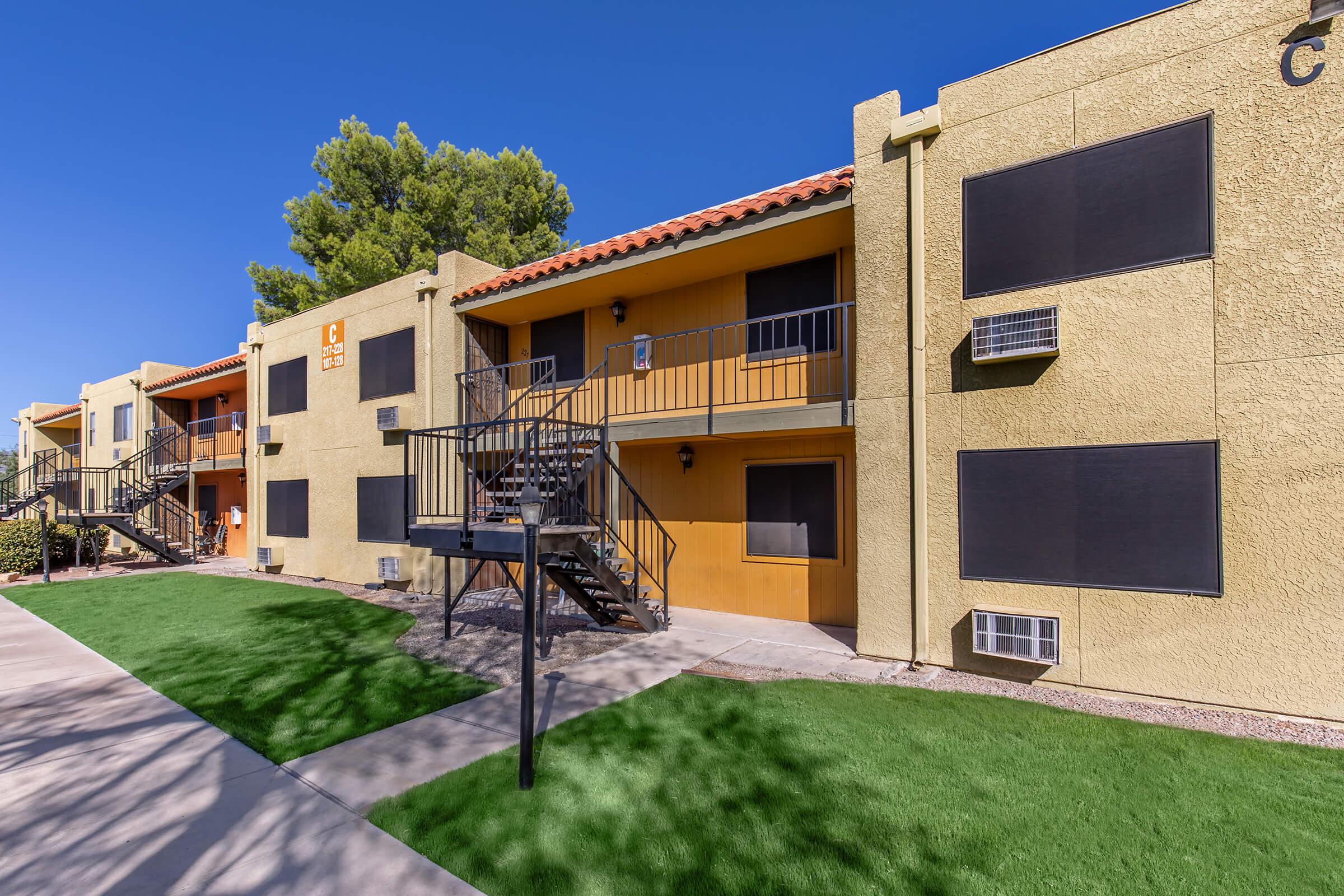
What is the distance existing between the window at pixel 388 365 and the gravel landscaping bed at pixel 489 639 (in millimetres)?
3995

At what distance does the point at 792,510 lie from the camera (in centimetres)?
845

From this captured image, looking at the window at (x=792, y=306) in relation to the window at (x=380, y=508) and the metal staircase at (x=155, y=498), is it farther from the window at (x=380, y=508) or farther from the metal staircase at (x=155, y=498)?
the metal staircase at (x=155, y=498)

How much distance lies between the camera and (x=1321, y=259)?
459 cm

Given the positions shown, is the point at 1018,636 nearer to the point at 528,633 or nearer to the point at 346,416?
the point at 528,633

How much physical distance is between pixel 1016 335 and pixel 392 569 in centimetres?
1054

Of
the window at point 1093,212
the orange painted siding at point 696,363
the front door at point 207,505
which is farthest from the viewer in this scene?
the front door at point 207,505

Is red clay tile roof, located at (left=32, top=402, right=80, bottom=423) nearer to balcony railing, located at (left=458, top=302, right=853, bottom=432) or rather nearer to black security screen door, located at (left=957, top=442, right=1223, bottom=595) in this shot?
balcony railing, located at (left=458, top=302, right=853, bottom=432)

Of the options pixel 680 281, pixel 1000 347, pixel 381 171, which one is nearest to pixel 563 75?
pixel 381 171

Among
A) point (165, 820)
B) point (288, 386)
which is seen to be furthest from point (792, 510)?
point (288, 386)

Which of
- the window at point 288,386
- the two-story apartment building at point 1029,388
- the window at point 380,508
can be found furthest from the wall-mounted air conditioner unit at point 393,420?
the window at point 288,386

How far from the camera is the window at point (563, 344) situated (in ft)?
34.2

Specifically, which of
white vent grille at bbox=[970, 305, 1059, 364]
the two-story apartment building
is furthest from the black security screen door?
white vent grille at bbox=[970, 305, 1059, 364]

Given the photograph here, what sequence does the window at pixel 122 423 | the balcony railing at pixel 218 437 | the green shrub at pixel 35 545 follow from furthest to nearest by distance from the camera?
1. the window at pixel 122 423
2. the balcony railing at pixel 218 437
3. the green shrub at pixel 35 545

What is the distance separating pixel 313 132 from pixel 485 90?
19.5 ft
